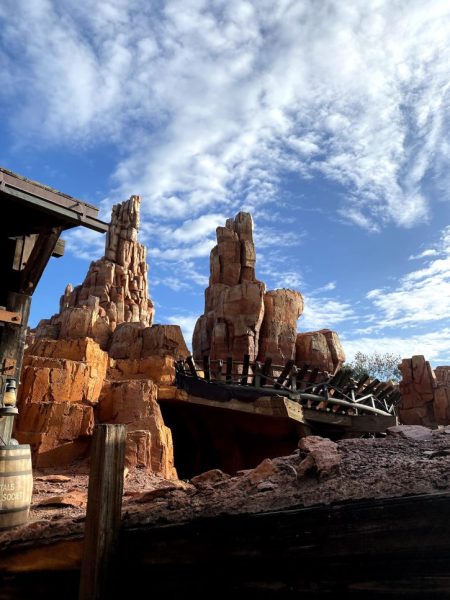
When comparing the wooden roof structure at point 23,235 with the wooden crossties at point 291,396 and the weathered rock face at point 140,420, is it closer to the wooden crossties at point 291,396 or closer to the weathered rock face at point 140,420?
the weathered rock face at point 140,420

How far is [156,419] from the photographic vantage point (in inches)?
595

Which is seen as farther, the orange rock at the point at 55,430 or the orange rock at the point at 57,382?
the orange rock at the point at 57,382

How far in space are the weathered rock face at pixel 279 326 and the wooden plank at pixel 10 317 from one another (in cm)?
2633

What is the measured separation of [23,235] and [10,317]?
4.89 ft

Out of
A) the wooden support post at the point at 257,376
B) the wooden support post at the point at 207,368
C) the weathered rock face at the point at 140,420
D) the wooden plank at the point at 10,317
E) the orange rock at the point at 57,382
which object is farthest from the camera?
the wooden support post at the point at 207,368

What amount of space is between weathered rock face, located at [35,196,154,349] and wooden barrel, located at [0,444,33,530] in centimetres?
3662

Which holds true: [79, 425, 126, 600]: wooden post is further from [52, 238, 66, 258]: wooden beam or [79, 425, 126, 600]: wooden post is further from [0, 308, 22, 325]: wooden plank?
[52, 238, 66, 258]: wooden beam

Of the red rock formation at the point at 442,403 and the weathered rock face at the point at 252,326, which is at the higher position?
the weathered rock face at the point at 252,326

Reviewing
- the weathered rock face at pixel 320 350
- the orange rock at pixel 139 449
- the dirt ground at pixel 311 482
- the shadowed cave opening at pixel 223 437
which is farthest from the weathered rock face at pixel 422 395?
the dirt ground at pixel 311 482

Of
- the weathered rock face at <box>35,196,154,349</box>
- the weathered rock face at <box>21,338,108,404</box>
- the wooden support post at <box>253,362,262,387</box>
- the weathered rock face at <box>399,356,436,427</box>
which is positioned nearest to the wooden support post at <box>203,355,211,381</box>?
the wooden support post at <box>253,362,262,387</box>

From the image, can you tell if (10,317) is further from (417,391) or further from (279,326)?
(417,391)

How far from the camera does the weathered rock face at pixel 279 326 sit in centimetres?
3241

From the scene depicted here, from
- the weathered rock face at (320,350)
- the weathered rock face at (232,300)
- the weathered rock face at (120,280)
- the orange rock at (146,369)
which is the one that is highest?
the weathered rock face at (120,280)

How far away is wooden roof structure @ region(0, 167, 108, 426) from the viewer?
607 cm
